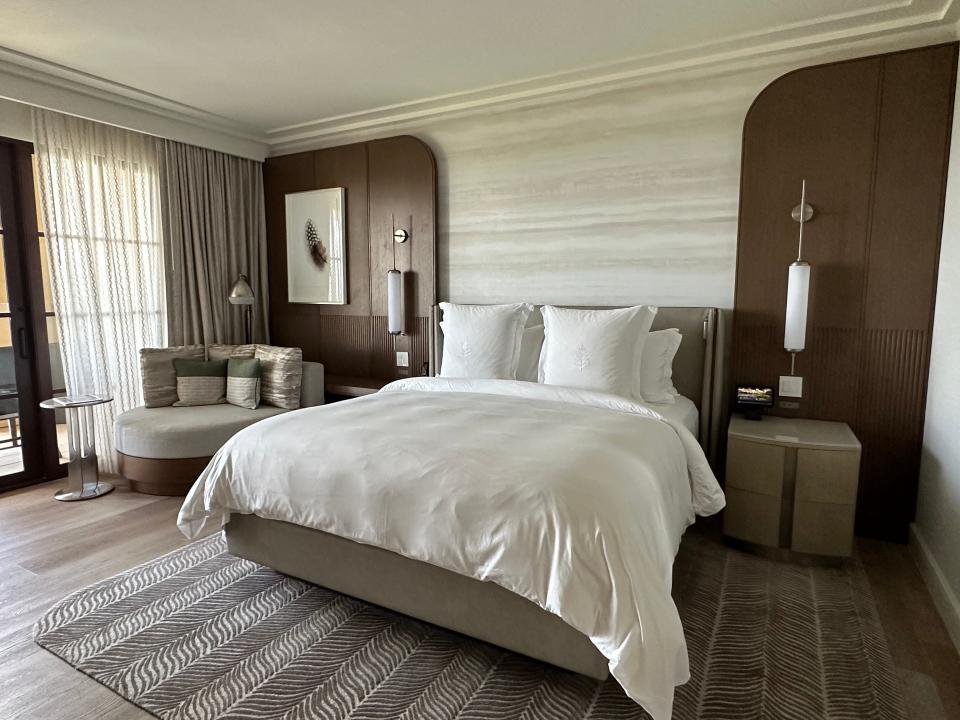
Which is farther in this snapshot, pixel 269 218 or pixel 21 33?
pixel 269 218

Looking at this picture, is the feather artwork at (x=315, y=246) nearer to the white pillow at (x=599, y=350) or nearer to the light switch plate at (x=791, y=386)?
the white pillow at (x=599, y=350)

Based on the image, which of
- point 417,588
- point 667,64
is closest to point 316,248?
point 667,64

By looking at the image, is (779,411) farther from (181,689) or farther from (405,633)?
(181,689)

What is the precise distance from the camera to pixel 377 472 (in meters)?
2.08

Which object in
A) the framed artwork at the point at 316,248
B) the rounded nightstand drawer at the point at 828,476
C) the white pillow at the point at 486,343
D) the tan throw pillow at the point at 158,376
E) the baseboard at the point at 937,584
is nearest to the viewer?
the baseboard at the point at 937,584

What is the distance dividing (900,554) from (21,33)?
17.1 feet

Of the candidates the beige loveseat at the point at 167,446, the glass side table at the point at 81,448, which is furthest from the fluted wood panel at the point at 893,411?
the glass side table at the point at 81,448

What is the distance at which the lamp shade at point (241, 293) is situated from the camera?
15.2ft

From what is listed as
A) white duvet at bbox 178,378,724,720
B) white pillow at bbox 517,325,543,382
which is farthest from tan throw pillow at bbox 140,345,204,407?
white pillow at bbox 517,325,543,382

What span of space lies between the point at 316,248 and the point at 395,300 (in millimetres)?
1034

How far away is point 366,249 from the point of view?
4.65m

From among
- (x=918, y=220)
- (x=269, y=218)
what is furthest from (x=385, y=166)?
(x=918, y=220)

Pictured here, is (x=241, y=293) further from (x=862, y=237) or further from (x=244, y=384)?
(x=862, y=237)

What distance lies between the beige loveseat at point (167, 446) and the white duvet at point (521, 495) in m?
1.29
